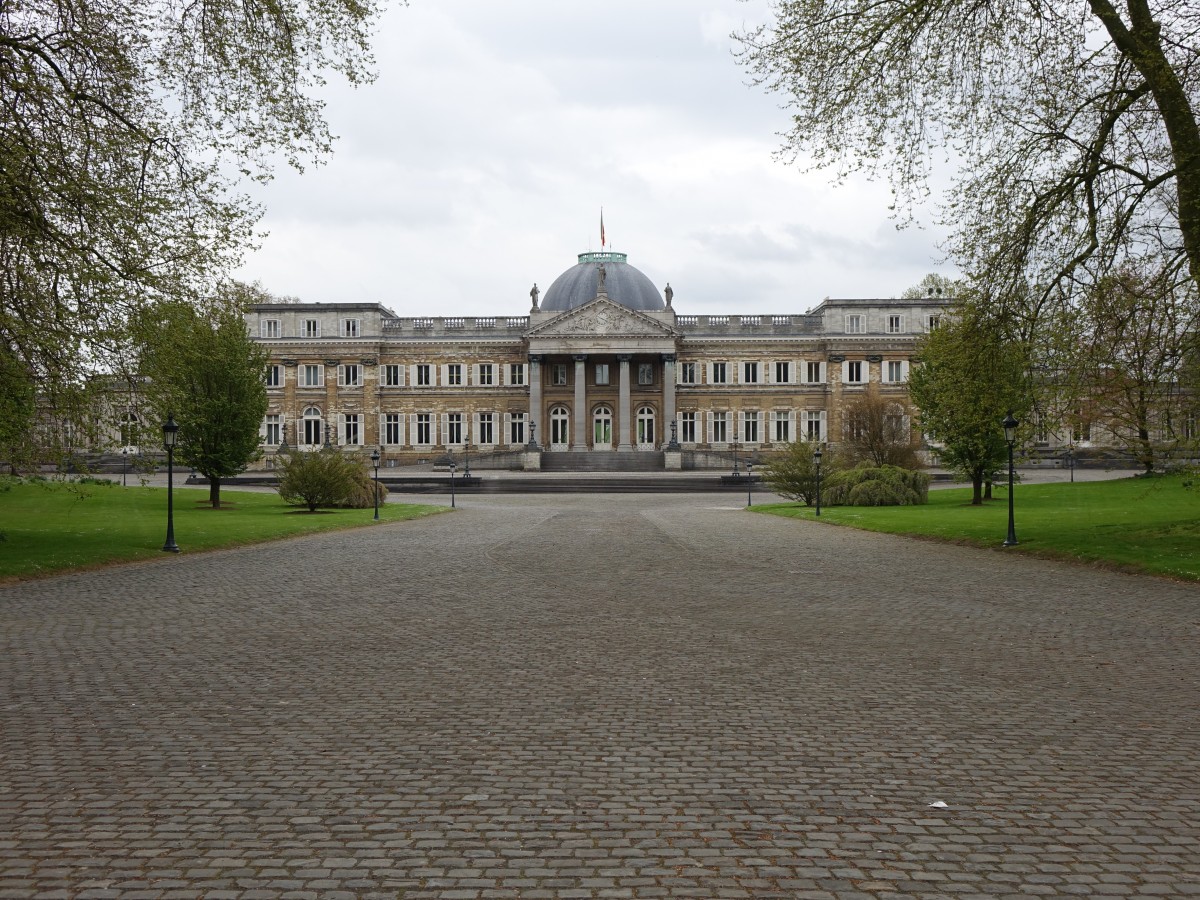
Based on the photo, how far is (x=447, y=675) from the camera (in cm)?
868

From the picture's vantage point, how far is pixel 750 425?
83.4 meters

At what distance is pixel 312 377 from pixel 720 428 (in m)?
34.5

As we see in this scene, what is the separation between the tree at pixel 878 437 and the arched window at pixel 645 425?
3207 cm

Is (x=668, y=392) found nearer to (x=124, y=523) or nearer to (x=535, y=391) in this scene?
(x=535, y=391)

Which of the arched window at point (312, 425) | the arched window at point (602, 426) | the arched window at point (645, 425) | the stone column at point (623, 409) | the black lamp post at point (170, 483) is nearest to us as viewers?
the black lamp post at point (170, 483)

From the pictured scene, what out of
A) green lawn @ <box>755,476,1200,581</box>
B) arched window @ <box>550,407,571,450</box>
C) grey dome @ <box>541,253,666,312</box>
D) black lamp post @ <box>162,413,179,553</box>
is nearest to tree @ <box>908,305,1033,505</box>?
green lawn @ <box>755,476,1200,581</box>

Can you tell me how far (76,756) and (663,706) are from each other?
158 inches

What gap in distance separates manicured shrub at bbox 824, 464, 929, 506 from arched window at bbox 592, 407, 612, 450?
141ft

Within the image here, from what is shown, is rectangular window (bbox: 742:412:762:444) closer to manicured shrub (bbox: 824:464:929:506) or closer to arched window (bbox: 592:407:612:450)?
arched window (bbox: 592:407:612:450)

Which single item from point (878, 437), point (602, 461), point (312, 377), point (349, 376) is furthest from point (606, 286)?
point (878, 437)

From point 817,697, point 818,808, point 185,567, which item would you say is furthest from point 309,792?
point 185,567

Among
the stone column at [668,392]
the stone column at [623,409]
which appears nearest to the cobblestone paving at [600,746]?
the stone column at [668,392]

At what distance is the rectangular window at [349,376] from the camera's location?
83.3m

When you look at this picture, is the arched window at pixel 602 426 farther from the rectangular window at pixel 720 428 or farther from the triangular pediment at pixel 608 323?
the rectangular window at pixel 720 428
